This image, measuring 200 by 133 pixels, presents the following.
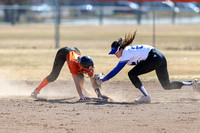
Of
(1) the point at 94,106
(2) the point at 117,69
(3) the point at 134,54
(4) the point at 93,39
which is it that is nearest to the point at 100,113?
(1) the point at 94,106

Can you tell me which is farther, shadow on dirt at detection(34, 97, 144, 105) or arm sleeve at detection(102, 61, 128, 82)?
shadow on dirt at detection(34, 97, 144, 105)

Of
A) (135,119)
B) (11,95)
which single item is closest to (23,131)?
(135,119)

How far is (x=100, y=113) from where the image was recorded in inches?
296

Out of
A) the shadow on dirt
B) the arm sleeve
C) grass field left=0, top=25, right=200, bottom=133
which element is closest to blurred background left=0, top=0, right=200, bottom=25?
grass field left=0, top=25, right=200, bottom=133

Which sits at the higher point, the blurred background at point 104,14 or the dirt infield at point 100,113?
the dirt infield at point 100,113

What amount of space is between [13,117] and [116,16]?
36.4 meters

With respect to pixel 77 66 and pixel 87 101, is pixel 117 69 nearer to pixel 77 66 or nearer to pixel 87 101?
pixel 77 66

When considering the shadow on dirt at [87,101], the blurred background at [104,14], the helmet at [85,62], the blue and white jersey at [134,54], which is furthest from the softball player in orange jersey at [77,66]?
the blurred background at [104,14]

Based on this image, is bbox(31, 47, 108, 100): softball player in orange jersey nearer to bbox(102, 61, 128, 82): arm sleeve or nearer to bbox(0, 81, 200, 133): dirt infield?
bbox(0, 81, 200, 133): dirt infield

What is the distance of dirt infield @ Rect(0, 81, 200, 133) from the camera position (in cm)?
642

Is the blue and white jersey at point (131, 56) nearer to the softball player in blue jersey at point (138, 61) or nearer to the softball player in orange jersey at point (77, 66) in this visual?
the softball player in blue jersey at point (138, 61)

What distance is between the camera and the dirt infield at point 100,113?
6422mm

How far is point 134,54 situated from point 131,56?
8cm

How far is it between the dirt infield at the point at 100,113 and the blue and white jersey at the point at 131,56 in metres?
0.72
